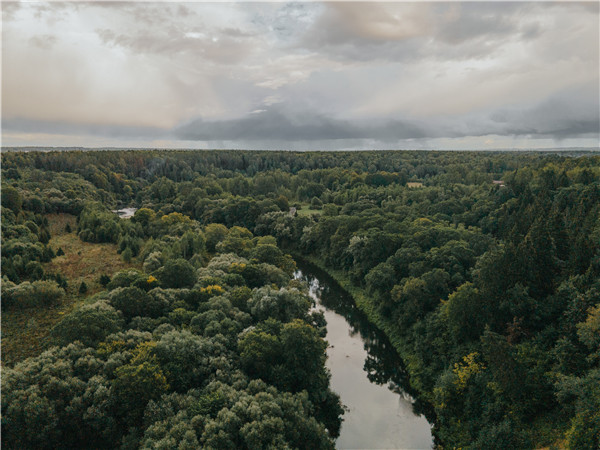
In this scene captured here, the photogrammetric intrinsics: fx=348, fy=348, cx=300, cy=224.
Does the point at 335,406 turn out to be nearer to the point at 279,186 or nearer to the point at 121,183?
the point at 279,186

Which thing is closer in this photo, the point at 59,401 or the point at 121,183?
the point at 59,401

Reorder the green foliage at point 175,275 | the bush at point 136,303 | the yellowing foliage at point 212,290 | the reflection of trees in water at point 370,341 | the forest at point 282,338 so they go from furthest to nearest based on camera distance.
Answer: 1. the green foliage at point 175,275
2. the yellowing foliage at point 212,290
3. the reflection of trees in water at point 370,341
4. the bush at point 136,303
5. the forest at point 282,338

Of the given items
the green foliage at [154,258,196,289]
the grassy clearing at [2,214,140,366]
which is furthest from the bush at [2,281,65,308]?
the green foliage at [154,258,196,289]

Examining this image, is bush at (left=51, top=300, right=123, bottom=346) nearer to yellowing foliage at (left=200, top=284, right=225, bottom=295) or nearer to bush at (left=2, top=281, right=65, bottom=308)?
yellowing foliage at (left=200, top=284, right=225, bottom=295)

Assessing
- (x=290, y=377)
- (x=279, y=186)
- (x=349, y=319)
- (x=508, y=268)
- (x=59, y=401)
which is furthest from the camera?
(x=279, y=186)

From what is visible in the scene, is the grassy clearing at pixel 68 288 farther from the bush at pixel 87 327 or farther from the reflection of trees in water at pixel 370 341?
the reflection of trees in water at pixel 370 341

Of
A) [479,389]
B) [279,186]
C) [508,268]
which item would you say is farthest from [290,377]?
[279,186]

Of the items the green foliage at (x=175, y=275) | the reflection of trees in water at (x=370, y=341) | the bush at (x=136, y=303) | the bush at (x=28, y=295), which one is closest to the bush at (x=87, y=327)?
the bush at (x=136, y=303)

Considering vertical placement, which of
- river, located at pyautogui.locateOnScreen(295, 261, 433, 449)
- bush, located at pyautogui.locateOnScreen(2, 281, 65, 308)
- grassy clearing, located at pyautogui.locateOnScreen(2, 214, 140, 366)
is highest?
bush, located at pyautogui.locateOnScreen(2, 281, 65, 308)
